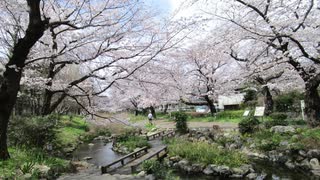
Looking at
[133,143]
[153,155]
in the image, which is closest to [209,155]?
[153,155]

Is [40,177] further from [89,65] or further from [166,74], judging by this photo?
[166,74]

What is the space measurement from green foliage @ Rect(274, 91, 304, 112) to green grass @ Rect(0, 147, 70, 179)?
62.6 ft

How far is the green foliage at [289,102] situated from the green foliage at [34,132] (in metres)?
18.9

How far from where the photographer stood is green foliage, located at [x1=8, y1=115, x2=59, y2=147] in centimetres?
1146

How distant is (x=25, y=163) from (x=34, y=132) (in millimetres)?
2881

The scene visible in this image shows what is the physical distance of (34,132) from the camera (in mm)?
11602

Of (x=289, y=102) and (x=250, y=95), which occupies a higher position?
(x=250, y=95)

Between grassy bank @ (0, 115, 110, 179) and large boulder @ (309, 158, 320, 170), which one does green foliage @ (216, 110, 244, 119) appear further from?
grassy bank @ (0, 115, 110, 179)

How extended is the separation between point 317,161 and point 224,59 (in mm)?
18200

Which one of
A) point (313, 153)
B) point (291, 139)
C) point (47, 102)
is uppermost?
point (47, 102)

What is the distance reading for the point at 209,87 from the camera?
28609 mm

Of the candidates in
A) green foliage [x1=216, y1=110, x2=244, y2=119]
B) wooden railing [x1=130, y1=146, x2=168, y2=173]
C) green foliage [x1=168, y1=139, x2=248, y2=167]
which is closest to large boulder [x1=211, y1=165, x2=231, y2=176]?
green foliage [x1=168, y1=139, x2=248, y2=167]

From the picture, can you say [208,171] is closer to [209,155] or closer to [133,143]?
[209,155]

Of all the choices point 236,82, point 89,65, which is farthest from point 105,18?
point 236,82
